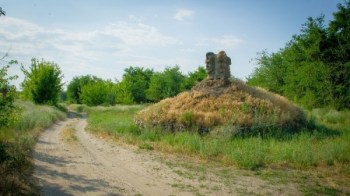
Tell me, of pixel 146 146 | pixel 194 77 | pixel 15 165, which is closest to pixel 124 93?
pixel 194 77

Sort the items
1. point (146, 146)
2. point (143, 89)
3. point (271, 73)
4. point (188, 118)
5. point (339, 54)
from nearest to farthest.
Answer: point (146, 146) < point (188, 118) < point (339, 54) < point (271, 73) < point (143, 89)

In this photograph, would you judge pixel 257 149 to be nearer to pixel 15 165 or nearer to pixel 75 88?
pixel 15 165

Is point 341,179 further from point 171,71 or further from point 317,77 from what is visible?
point 171,71

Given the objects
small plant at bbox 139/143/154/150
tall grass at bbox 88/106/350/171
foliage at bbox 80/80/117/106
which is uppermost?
foliage at bbox 80/80/117/106

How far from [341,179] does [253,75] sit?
42.2 meters

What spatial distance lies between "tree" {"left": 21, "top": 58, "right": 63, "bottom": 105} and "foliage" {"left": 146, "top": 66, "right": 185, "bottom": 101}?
19290 millimetres

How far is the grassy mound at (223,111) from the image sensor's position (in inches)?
579

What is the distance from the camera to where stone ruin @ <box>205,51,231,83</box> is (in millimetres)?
19062

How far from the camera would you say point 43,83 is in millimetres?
32656

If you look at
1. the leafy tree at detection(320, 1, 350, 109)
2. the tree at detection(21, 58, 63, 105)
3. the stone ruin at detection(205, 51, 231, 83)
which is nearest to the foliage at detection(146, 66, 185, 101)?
the tree at detection(21, 58, 63, 105)

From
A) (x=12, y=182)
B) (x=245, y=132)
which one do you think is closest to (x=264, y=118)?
(x=245, y=132)

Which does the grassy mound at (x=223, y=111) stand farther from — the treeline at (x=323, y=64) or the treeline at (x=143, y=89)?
Answer: the treeline at (x=143, y=89)

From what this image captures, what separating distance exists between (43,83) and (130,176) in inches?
1092

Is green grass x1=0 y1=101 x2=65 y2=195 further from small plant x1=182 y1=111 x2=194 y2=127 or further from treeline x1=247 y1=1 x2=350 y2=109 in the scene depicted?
treeline x1=247 y1=1 x2=350 y2=109
